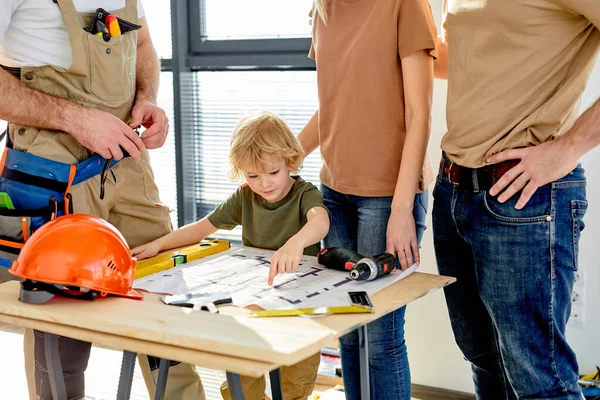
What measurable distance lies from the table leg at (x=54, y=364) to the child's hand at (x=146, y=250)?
373 millimetres

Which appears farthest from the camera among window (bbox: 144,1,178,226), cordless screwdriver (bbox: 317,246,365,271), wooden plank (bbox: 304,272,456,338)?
window (bbox: 144,1,178,226)

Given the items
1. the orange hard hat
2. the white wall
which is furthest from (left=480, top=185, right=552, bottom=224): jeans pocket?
the white wall

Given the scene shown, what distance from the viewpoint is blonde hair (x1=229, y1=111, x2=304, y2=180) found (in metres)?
2.00

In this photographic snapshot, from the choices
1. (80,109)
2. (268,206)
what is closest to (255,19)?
(268,206)

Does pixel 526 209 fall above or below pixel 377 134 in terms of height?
below

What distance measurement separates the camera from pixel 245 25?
332 centimetres

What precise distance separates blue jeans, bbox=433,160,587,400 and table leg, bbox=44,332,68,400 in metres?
0.96

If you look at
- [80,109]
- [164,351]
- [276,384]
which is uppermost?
[80,109]

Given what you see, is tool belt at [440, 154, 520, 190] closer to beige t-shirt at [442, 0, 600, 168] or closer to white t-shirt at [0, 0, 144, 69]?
beige t-shirt at [442, 0, 600, 168]

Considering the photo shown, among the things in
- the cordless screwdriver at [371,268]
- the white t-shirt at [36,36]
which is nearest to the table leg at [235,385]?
the cordless screwdriver at [371,268]

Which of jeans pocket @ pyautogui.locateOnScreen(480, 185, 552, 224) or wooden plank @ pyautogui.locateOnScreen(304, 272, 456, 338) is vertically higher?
jeans pocket @ pyautogui.locateOnScreen(480, 185, 552, 224)

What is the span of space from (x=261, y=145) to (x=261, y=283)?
0.44 meters

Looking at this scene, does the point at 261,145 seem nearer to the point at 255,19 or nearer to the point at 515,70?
Answer: the point at 515,70

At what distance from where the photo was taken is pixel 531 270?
1.64m
